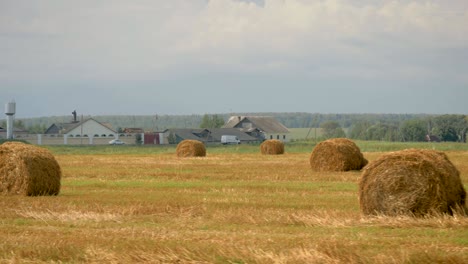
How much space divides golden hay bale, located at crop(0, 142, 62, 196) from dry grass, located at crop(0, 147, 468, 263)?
2.00ft

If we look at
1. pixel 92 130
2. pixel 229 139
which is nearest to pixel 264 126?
pixel 229 139

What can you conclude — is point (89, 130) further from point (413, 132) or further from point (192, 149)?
point (192, 149)

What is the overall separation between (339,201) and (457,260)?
10584 mm

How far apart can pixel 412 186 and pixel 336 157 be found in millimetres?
18947

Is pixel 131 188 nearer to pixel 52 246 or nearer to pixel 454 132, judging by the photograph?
pixel 52 246

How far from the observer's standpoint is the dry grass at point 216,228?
12609mm

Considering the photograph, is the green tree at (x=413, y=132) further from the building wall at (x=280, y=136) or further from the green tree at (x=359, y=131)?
the building wall at (x=280, y=136)

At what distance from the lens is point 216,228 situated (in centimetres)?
1620

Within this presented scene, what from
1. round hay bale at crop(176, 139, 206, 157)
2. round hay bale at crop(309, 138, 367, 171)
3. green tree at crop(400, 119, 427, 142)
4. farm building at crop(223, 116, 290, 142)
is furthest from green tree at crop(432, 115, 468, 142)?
round hay bale at crop(309, 138, 367, 171)

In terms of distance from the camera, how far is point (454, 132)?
13688cm

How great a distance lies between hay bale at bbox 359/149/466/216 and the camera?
18609 mm

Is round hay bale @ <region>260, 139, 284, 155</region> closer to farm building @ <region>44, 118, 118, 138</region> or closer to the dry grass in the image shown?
the dry grass

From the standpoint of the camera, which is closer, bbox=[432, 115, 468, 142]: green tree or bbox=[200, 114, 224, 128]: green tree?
bbox=[432, 115, 468, 142]: green tree

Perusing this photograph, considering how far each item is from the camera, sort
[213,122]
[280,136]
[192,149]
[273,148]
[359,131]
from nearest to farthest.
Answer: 1. [192,149]
2. [273,148]
3. [280,136]
4. [213,122]
5. [359,131]
